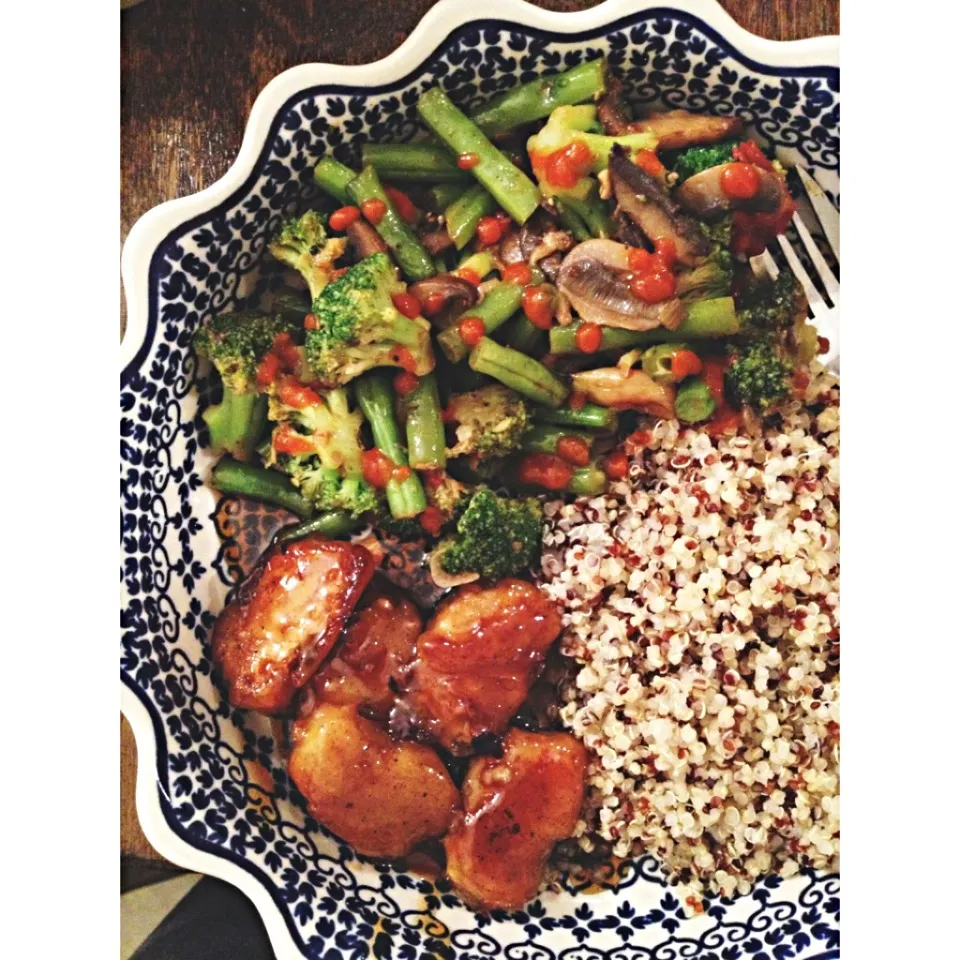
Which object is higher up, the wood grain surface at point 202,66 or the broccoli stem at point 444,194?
the wood grain surface at point 202,66

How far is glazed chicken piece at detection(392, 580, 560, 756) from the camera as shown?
2.50 meters

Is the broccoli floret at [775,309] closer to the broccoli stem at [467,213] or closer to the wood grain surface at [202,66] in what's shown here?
the broccoli stem at [467,213]

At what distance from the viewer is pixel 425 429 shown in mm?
2514

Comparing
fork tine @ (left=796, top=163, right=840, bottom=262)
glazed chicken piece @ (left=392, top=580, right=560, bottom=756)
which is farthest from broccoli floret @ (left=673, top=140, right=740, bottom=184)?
glazed chicken piece @ (left=392, top=580, right=560, bottom=756)

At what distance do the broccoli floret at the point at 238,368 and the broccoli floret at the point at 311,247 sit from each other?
169 mm

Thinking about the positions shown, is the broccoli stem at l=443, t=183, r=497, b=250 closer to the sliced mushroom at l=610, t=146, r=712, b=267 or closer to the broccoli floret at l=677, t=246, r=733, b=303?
the sliced mushroom at l=610, t=146, r=712, b=267

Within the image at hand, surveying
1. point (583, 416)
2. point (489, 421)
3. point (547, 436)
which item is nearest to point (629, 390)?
point (583, 416)

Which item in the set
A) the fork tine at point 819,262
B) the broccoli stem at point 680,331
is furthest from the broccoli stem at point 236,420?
the fork tine at point 819,262

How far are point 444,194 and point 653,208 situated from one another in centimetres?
61

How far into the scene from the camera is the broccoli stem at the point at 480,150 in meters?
2.48

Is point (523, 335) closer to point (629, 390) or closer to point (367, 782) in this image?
point (629, 390)

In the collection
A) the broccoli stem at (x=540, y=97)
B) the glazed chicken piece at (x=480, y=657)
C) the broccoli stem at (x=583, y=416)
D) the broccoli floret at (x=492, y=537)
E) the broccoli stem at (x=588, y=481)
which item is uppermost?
the broccoli stem at (x=540, y=97)
